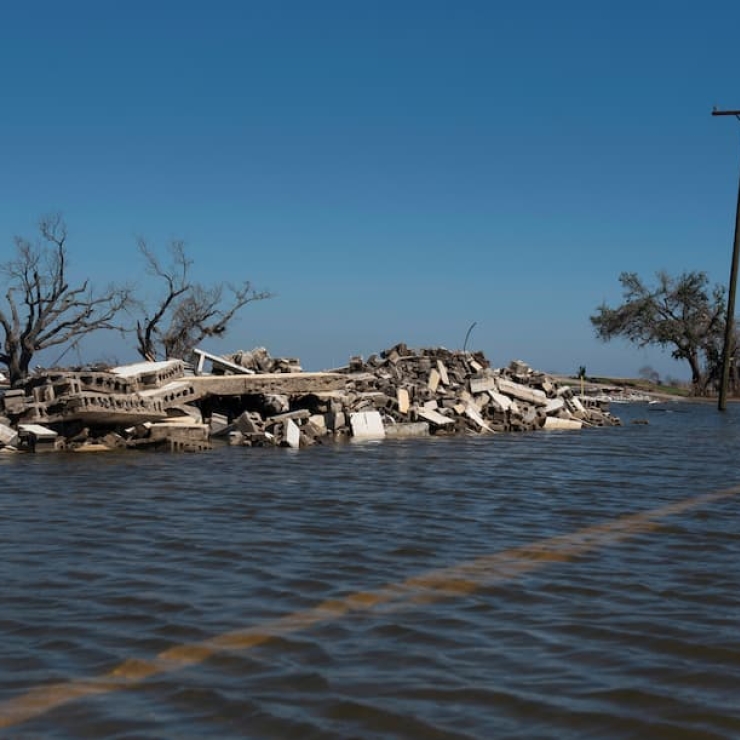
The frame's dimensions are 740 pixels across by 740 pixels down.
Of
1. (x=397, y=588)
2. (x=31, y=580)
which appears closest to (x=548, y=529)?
(x=397, y=588)

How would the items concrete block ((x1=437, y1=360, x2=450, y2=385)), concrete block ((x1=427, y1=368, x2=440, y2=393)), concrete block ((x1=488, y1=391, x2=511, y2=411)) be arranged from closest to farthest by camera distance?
concrete block ((x1=427, y1=368, x2=440, y2=393))
concrete block ((x1=488, y1=391, x2=511, y2=411))
concrete block ((x1=437, y1=360, x2=450, y2=385))

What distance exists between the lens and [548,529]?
7.69 m

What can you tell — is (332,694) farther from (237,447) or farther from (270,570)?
(237,447)

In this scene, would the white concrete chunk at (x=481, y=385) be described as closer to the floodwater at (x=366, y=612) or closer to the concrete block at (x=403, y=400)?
the concrete block at (x=403, y=400)

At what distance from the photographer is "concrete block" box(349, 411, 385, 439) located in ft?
→ 58.6

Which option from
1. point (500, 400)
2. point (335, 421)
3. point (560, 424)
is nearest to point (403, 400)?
point (335, 421)

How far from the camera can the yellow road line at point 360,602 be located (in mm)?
3562

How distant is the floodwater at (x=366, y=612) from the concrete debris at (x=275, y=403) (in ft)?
12.7

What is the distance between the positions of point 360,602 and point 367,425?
42.5ft

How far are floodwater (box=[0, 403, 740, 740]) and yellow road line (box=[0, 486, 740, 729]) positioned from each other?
2cm

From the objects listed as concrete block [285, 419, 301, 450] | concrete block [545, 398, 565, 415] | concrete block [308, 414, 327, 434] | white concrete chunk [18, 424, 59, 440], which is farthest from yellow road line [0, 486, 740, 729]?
concrete block [545, 398, 565, 415]

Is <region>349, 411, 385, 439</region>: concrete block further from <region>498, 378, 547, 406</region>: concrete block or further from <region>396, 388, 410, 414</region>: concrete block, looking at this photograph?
<region>498, 378, 547, 406</region>: concrete block

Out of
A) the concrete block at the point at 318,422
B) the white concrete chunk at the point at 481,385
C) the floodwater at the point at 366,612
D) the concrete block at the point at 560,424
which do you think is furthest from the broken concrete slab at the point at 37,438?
the concrete block at the point at 560,424

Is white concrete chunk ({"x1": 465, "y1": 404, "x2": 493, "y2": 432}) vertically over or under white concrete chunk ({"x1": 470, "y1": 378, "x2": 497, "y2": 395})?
under
